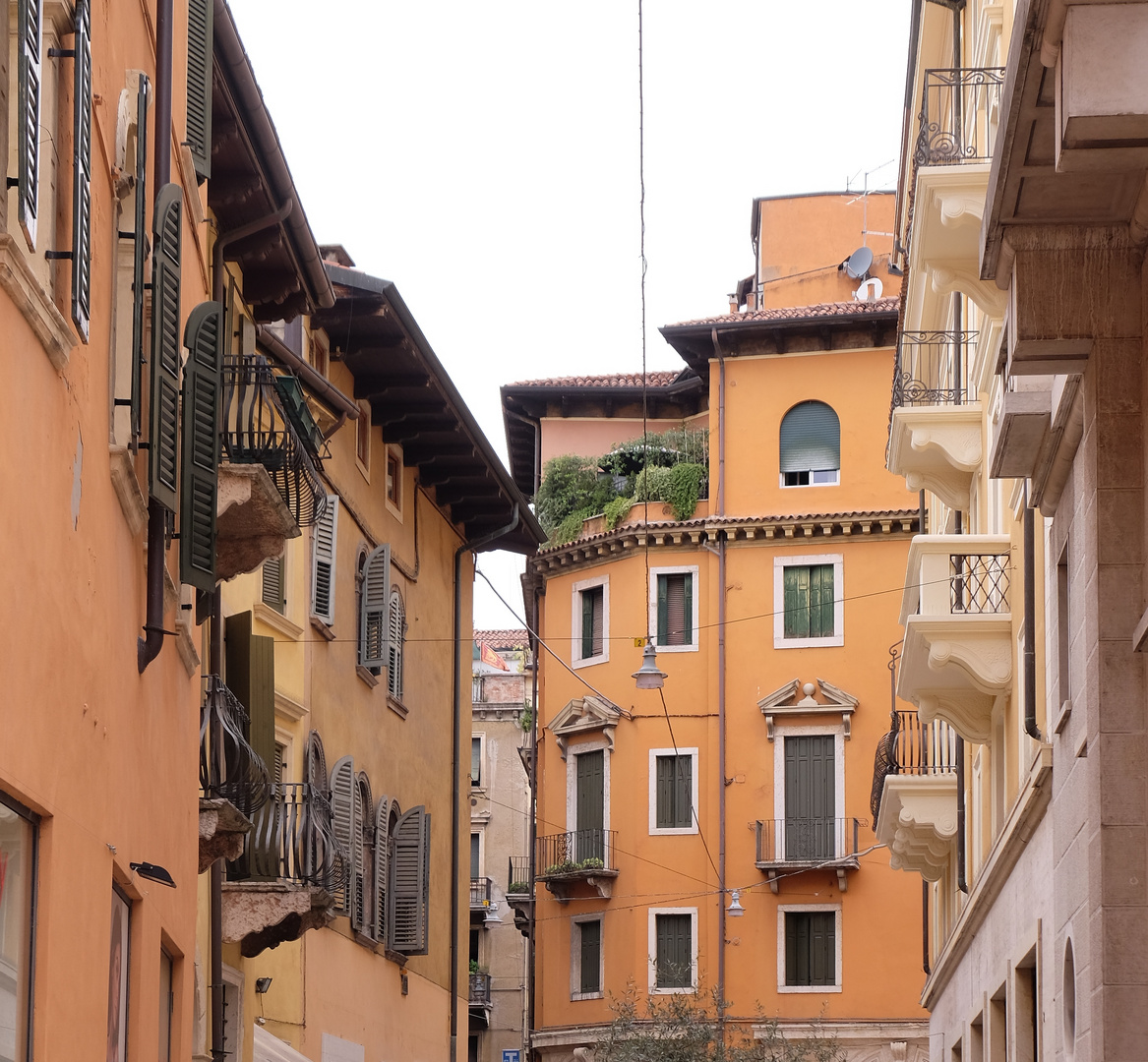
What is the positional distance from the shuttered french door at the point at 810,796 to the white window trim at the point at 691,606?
2.82 metres

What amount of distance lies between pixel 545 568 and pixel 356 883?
20469 millimetres

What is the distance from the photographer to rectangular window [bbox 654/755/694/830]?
135ft

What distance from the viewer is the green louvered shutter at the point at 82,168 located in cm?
800

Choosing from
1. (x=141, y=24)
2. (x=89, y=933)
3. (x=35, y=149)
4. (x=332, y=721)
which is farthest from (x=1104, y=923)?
(x=332, y=721)

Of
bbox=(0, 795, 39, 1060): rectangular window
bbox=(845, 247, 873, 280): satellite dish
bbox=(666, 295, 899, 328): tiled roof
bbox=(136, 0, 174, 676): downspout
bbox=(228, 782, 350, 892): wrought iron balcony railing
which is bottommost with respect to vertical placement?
bbox=(0, 795, 39, 1060): rectangular window

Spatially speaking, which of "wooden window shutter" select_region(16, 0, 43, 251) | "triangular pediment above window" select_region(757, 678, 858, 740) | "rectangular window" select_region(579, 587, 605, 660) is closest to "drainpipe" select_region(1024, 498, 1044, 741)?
"wooden window shutter" select_region(16, 0, 43, 251)

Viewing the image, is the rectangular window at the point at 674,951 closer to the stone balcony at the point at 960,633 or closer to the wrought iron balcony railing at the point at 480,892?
the wrought iron balcony railing at the point at 480,892

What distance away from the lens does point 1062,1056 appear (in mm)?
11609

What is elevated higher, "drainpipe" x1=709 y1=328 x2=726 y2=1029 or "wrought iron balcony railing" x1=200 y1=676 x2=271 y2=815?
"drainpipe" x1=709 y1=328 x2=726 y2=1029

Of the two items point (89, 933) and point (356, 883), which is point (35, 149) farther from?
point (356, 883)

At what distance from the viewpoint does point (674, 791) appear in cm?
4134

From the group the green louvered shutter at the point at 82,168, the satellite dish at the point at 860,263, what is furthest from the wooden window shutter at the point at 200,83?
the satellite dish at the point at 860,263

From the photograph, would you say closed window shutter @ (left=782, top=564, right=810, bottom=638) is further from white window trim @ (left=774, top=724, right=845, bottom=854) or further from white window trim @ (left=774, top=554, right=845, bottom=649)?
white window trim @ (left=774, top=724, right=845, bottom=854)

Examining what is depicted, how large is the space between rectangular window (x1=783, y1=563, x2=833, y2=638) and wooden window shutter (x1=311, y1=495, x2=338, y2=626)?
19160 millimetres
